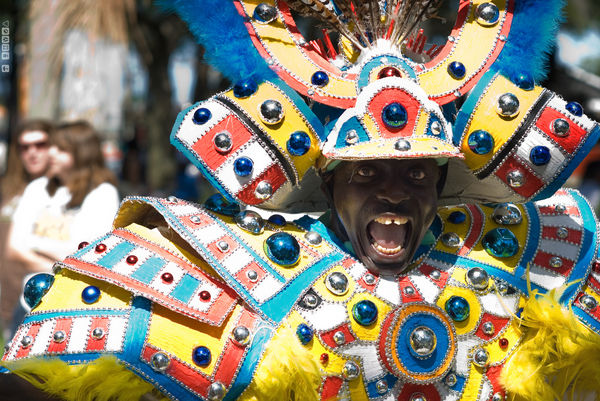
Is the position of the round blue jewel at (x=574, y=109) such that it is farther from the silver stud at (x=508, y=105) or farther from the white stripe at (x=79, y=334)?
the white stripe at (x=79, y=334)

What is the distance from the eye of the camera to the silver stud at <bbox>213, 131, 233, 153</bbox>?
7.30 ft

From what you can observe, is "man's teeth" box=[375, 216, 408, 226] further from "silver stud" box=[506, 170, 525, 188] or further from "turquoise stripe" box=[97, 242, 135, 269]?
Answer: "turquoise stripe" box=[97, 242, 135, 269]

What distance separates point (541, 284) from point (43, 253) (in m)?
2.31

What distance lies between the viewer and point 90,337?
2.06 meters

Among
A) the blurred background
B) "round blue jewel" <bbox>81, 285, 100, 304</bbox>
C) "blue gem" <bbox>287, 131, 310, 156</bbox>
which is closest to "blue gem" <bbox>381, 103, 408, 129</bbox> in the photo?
"blue gem" <bbox>287, 131, 310, 156</bbox>

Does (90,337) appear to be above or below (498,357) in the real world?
above

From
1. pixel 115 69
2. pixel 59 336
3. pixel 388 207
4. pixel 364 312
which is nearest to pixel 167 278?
pixel 59 336

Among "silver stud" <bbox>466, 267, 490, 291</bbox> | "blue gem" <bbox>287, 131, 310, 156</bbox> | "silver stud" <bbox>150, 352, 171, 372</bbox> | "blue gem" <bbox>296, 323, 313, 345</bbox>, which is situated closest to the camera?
"silver stud" <bbox>150, 352, 171, 372</bbox>

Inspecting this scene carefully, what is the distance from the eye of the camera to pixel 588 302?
Result: 2.44 metres

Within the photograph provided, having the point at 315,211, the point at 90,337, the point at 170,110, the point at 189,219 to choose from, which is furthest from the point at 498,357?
the point at 170,110

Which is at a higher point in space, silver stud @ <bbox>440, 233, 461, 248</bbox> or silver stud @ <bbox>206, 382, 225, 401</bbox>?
silver stud @ <bbox>440, 233, 461, 248</bbox>

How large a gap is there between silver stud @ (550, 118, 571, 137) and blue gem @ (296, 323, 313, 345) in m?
0.88

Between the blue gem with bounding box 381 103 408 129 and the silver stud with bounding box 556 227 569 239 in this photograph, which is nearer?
the blue gem with bounding box 381 103 408 129

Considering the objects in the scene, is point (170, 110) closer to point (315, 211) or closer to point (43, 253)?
point (43, 253)
